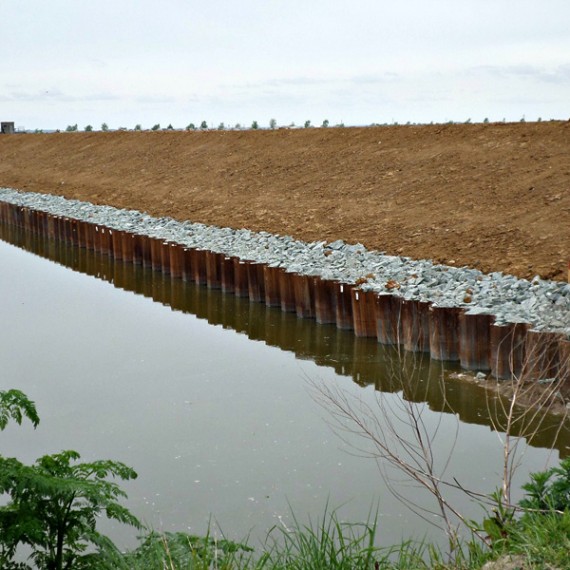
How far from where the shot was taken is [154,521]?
21.2 feet

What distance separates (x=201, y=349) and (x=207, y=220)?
359 inches

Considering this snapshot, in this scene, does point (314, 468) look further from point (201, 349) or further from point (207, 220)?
point (207, 220)

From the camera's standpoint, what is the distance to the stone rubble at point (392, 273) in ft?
32.2

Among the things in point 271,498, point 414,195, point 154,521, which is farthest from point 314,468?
point 414,195

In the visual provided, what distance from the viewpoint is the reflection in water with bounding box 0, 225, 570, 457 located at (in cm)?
873

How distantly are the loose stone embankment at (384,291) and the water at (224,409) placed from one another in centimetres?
29

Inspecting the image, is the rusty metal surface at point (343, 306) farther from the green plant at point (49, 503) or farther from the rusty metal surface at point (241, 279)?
the green plant at point (49, 503)

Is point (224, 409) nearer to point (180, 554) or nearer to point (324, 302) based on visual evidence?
point (324, 302)

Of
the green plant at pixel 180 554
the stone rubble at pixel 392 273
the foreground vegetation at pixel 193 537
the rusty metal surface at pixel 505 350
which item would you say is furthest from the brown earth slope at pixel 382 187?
the green plant at pixel 180 554

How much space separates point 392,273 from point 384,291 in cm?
110

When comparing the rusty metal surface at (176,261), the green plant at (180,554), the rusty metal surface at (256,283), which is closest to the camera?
the green plant at (180,554)

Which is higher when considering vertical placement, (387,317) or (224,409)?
(387,317)

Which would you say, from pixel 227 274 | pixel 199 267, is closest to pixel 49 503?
pixel 227 274

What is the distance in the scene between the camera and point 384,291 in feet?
37.7
